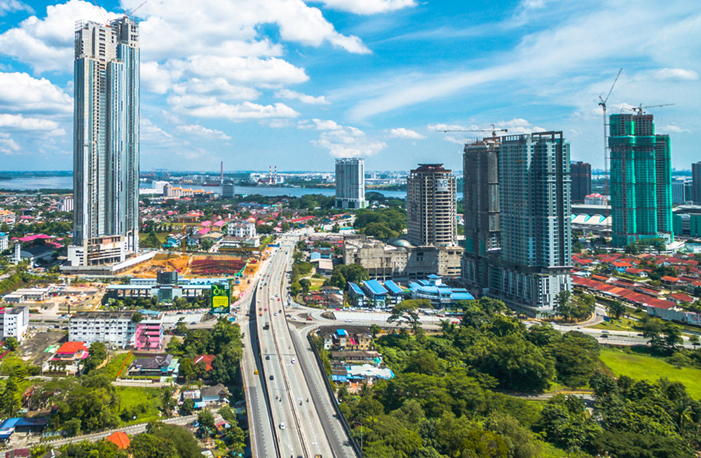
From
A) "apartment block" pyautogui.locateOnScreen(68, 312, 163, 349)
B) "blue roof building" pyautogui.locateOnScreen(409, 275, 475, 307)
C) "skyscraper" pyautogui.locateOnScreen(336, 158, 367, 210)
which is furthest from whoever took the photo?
"skyscraper" pyautogui.locateOnScreen(336, 158, 367, 210)

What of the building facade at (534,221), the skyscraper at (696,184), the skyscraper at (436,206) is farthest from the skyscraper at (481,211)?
the skyscraper at (696,184)

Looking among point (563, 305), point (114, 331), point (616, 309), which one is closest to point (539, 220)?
point (563, 305)

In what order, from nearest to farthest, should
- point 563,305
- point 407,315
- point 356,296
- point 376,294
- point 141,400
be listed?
point 141,400 → point 563,305 → point 407,315 → point 376,294 → point 356,296

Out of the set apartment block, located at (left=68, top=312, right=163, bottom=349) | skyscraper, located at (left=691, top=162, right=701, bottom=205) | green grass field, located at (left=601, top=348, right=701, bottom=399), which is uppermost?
skyscraper, located at (left=691, top=162, right=701, bottom=205)

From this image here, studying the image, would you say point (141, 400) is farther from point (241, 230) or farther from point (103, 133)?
point (241, 230)

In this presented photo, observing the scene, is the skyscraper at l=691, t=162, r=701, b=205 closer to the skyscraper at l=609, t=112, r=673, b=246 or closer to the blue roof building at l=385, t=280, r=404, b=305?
the skyscraper at l=609, t=112, r=673, b=246

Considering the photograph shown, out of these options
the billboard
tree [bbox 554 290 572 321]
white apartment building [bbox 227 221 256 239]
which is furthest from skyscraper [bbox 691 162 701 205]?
the billboard
